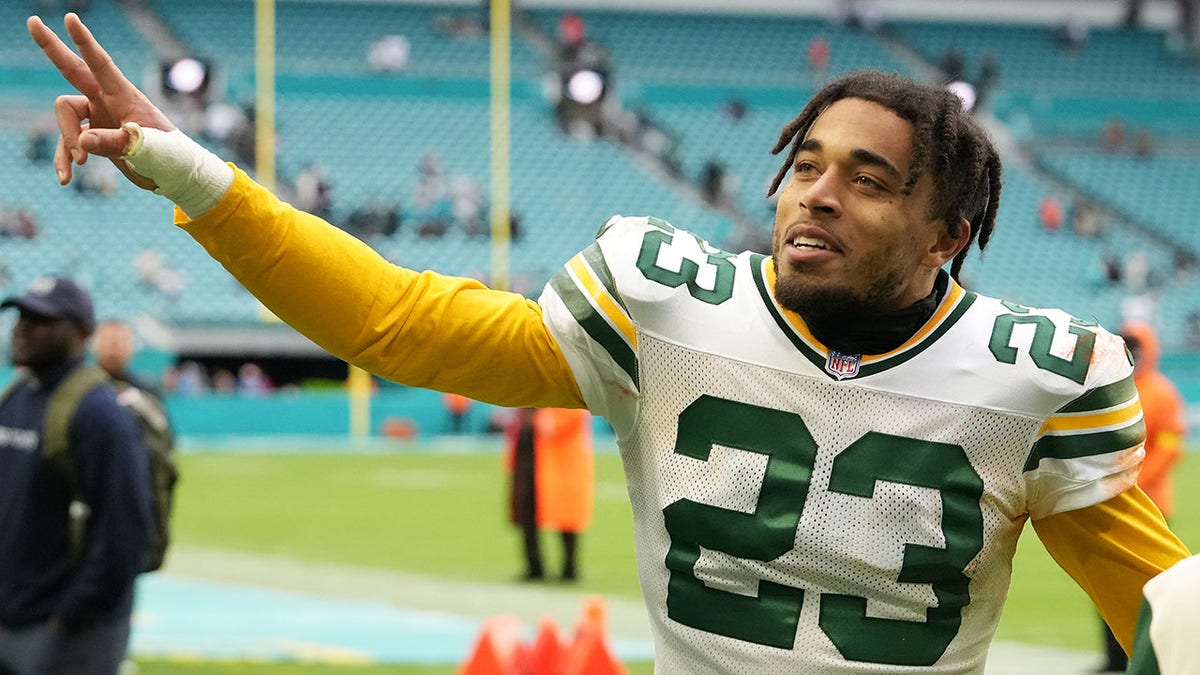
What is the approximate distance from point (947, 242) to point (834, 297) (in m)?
0.26

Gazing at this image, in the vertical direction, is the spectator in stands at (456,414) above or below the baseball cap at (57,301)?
below

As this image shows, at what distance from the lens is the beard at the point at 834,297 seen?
251 cm

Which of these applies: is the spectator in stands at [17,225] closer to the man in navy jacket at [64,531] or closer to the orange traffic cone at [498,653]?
the man in navy jacket at [64,531]

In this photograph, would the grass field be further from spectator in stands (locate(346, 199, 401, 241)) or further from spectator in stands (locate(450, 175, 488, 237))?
spectator in stands (locate(450, 175, 488, 237))

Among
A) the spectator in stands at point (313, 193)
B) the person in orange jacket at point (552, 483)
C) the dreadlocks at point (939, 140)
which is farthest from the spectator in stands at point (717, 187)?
the dreadlocks at point (939, 140)

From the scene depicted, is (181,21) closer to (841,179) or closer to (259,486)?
(259,486)

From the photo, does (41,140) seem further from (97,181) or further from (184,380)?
(184,380)

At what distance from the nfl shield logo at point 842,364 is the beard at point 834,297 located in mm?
56

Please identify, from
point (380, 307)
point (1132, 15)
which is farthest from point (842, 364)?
point (1132, 15)

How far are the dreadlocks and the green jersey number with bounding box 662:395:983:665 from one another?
14.8 inches

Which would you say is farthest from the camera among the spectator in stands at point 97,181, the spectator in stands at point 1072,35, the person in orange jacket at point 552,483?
the spectator in stands at point 1072,35

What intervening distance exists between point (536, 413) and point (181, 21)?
70.2 ft

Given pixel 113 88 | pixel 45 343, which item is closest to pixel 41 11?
pixel 45 343

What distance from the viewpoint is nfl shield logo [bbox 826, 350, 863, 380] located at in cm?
254
